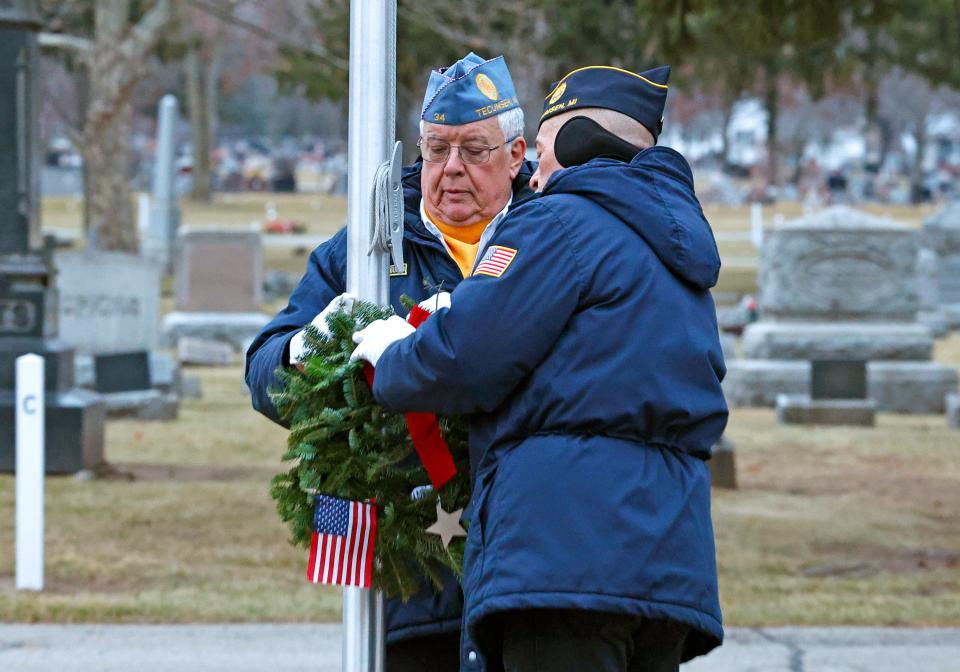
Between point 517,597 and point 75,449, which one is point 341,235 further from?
point 75,449

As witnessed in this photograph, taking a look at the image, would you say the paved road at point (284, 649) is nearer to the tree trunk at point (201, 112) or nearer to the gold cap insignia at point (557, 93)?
the gold cap insignia at point (557, 93)

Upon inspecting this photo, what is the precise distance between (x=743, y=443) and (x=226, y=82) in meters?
56.8

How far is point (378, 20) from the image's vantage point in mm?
3609

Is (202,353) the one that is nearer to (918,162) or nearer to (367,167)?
(367,167)

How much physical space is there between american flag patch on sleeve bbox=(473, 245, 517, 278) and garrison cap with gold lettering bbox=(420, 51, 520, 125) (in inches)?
23.9

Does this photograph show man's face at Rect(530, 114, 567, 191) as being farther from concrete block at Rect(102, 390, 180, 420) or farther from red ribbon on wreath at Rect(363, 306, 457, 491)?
concrete block at Rect(102, 390, 180, 420)

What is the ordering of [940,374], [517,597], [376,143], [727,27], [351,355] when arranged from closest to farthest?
[517,597] → [351,355] → [376,143] → [727,27] → [940,374]

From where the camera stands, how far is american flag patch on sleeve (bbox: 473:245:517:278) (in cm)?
294

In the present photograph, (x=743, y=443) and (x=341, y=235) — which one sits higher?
(x=341, y=235)

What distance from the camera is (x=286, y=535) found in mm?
8930

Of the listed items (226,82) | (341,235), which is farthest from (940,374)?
(226,82)

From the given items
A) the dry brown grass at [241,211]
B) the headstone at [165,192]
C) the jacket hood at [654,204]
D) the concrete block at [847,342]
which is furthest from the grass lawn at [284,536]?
the dry brown grass at [241,211]

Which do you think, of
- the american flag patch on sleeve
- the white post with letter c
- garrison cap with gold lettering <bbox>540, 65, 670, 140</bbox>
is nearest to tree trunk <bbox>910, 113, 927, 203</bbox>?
the white post with letter c

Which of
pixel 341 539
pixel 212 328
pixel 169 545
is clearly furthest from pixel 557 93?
pixel 212 328
